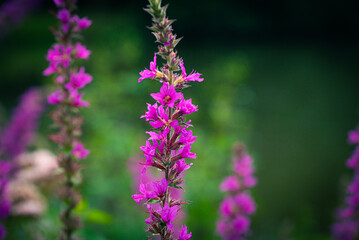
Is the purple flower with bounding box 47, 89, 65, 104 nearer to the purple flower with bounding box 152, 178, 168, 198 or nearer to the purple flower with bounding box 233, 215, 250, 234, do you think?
the purple flower with bounding box 152, 178, 168, 198

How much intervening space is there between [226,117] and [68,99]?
338 centimetres

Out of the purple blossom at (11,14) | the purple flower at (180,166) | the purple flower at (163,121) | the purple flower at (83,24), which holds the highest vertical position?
the purple blossom at (11,14)

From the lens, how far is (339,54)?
56.5 ft

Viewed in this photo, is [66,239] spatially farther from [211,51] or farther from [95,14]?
[95,14]

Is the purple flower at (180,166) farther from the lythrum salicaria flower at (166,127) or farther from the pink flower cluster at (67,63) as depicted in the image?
the pink flower cluster at (67,63)

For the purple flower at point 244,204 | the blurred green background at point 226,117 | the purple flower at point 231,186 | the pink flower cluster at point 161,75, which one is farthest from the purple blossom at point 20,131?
the pink flower cluster at point 161,75

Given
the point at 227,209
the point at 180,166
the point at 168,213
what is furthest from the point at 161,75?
the point at 227,209

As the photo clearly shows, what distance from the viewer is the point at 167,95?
1.33 m

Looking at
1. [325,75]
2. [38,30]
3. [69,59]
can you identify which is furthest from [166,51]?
[38,30]

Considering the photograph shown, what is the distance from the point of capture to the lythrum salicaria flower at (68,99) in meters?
1.82

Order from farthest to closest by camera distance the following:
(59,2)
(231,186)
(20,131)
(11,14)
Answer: (11,14) → (20,131) → (231,186) → (59,2)

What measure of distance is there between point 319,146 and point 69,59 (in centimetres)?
737

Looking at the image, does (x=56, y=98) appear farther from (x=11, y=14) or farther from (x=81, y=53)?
(x=11, y=14)

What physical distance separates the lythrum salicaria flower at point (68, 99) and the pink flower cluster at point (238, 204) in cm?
106
